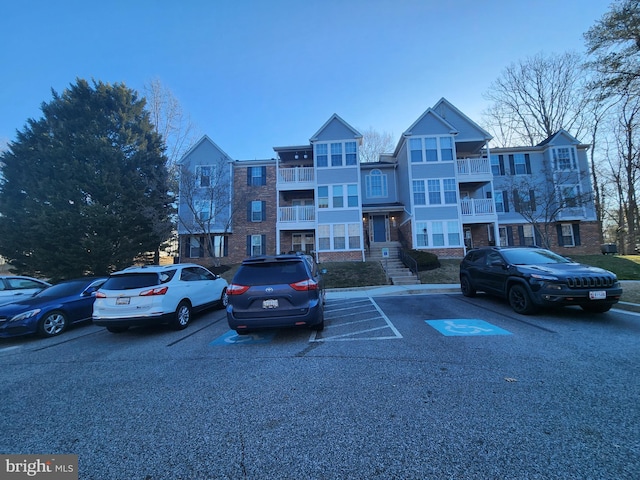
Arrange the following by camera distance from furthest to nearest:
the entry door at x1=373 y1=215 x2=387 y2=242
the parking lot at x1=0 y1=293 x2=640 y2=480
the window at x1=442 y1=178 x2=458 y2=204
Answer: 1. the entry door at x1=373 y1=215 x2=387 y2=242
2. the window at x1=442 y1=178 x2=458 y2=204
3. the parking lot at x1=0 y1=293 x2=640 y2=480

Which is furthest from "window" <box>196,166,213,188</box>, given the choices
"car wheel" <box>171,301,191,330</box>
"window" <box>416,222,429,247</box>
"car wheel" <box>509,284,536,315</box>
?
"car wheel" <box>509,284,536,315</box>

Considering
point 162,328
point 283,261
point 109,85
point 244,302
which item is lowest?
point 162,328

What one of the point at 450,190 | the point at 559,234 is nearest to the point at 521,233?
the point at 559,234

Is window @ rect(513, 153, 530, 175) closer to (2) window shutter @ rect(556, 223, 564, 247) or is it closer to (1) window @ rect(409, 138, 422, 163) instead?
(2) window shutter @ rect(556, 223, 564, 247)

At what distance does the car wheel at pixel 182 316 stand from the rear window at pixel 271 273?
7.85 feet

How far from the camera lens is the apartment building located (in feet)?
61.2

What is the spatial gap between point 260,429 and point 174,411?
1103mm

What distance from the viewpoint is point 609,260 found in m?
17.0

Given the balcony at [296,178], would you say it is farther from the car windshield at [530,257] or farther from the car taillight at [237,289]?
the car taillight at [237,289]

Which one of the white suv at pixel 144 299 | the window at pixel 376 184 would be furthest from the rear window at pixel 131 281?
the window at pixel 376 184

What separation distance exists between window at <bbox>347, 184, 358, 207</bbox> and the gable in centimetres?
370

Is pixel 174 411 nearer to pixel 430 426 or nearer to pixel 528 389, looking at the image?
pixel 430 426

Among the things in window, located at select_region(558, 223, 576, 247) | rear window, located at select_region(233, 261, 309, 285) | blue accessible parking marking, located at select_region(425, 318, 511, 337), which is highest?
window, located at select_region(558, 223, 576, 247)

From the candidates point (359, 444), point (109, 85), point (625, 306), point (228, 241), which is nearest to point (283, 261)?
point (359, 444)
